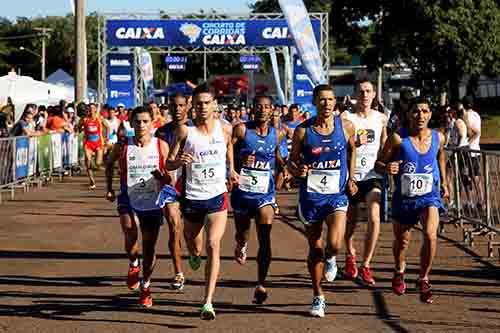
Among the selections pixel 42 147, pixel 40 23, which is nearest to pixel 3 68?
pixel 40 23

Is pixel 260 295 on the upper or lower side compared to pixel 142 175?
lower

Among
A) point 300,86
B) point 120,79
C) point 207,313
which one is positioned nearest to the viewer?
point 207,313

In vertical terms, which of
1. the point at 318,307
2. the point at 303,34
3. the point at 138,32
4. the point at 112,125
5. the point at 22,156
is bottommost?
the point at 318,307

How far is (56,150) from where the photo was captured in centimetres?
2670

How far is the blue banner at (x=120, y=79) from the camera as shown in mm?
39031

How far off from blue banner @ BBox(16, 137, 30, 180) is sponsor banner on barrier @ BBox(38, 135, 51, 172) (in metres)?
1.44

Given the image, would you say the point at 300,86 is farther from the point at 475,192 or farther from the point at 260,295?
the point at 260,295

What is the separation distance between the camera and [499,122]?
60.6 m

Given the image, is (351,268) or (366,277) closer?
(366,277)

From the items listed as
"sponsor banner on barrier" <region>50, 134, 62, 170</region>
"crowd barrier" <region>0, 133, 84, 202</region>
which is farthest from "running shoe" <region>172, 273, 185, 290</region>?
"sponsor banner on barrier" <region>50, 134, 62, 170</region>

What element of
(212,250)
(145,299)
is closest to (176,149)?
(212,250)

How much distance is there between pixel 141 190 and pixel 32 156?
46.3 ft

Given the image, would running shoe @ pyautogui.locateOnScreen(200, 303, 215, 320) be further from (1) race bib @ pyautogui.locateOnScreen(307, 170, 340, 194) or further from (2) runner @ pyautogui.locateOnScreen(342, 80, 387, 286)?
(2) runner @ pyautogui.locateOnScreen(342, 80, 387, 286)

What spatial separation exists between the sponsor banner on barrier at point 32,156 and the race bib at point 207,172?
567 inches
